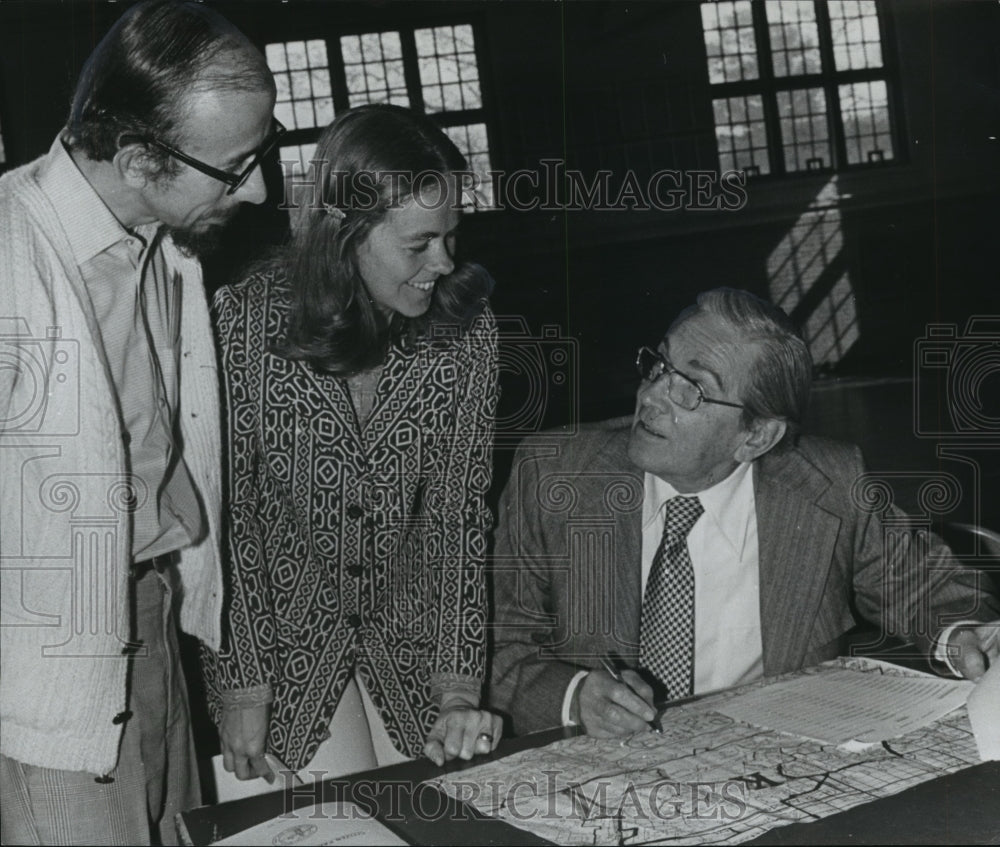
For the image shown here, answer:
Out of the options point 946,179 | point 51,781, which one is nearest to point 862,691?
point 51,781

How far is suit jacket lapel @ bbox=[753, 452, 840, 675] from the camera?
7.37ft

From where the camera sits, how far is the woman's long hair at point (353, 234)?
1827mm

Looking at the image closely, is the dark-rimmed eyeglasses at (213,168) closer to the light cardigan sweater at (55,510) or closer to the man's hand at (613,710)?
the light cardigan sweater at (55,510)

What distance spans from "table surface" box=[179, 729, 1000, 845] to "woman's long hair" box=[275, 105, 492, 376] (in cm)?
78

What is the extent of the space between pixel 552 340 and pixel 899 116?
8.72 ft

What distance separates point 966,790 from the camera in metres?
1.42

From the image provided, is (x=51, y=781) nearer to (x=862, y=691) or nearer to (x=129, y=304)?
(x=129, y=304)

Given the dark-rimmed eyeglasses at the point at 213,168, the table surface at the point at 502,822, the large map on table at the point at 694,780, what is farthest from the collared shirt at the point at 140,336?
the large map on table at the point at 694,780

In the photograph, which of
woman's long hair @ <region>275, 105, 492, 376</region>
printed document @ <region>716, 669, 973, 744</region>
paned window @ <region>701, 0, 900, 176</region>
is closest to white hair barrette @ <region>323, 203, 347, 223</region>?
woman's long hair @ <region>275, 105, 492, 376</region>

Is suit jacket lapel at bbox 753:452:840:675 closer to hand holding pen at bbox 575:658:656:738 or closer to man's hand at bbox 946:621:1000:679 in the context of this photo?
→ man's hand at bbox 946:621:1000:679

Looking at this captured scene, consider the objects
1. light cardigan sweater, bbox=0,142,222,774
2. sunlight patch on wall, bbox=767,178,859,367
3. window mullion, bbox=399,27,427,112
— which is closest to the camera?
light cardigan sweater, bbox=0,142,222,774

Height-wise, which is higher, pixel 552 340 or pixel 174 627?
pixel 552 340

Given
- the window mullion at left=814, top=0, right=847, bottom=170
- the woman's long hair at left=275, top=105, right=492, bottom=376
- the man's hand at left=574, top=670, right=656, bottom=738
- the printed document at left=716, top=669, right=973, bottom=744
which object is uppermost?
the window mullion at left=814, top=0, right=847, bottom=170

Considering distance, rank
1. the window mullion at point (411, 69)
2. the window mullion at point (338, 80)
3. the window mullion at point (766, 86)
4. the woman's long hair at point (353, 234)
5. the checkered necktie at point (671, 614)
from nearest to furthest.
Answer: the woman's long hair at point (353, 234) → the checkered necktie at point (671, 614) → the window mullion at point (338, 80) → the window mullion at point (411, 69) → the window mullion at point (766, 86)
